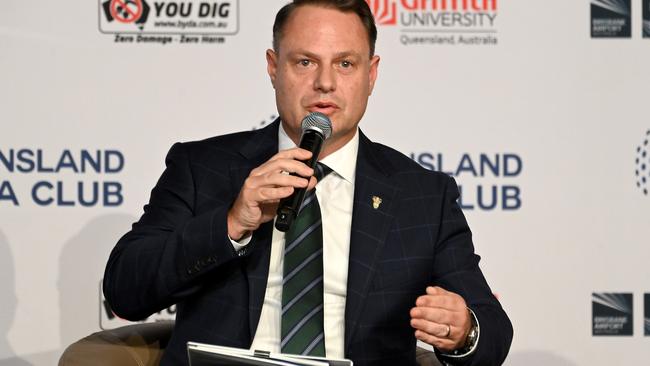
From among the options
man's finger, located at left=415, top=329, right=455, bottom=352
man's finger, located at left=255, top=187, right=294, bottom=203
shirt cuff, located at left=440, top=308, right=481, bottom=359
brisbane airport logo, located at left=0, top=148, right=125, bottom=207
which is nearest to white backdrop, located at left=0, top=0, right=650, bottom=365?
brisbane airport logo, located at left=0, top=148, right=125, bottom=207

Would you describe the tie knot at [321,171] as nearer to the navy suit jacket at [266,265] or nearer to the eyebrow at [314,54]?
the navy suit jacket at [266,265]

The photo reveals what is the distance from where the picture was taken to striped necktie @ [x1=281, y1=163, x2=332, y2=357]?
2287 mm

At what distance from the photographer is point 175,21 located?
12.1 ft

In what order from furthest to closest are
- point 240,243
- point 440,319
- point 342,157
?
point 342,157 → point 240,243 → point 440,319

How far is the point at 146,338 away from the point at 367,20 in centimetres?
→ 111

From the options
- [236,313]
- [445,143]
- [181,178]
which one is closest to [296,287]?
[236,313]

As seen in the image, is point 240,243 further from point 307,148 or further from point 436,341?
point 436,341

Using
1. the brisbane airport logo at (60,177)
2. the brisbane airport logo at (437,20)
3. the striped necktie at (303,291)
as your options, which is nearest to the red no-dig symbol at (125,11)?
the brisbane airport logo at (60,177)

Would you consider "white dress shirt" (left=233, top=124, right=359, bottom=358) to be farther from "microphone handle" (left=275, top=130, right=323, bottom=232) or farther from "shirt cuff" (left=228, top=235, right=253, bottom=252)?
"microphone handle" (left=275, top=130, right=323, bottom=232)

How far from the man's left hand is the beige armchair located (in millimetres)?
583

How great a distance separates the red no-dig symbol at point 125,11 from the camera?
366 cm

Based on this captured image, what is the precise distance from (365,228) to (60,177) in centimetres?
172

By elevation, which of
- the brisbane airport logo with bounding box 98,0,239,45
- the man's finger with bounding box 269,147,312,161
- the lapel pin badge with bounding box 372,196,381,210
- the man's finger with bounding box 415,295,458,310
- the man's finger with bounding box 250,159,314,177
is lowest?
the man's finger with bounding box 415,295,458,310

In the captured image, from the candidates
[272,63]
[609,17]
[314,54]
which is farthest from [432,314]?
[609,17]
